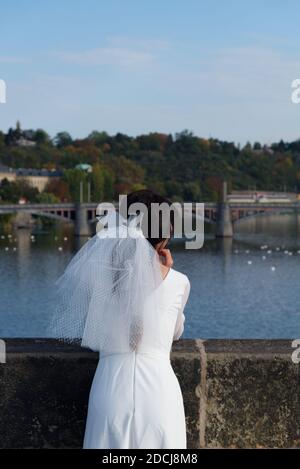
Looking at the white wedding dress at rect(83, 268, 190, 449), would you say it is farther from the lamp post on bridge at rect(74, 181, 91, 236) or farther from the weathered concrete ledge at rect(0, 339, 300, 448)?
the lamp post on bridge at rect(74, 181, 91, 236)

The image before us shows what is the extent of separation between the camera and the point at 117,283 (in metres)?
3.53

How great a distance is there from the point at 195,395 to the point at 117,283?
0.93 metres

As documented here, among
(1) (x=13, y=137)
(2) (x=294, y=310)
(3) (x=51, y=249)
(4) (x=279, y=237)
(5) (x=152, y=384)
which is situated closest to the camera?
(5) (x=152, y=384)

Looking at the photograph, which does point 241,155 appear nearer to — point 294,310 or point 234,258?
point 234,258

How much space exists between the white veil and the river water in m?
21.3

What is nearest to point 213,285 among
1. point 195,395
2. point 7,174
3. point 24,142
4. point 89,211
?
point 195,395

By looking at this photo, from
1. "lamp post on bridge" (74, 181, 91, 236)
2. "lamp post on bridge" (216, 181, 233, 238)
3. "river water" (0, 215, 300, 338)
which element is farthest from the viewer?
"lamp post on bridge" (216, 181, 233, 238)

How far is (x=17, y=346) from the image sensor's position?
4.29 m

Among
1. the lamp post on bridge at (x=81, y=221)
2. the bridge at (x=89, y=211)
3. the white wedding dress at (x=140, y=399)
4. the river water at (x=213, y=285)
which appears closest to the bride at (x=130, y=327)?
the white wedding dress at (x=140, y=399)

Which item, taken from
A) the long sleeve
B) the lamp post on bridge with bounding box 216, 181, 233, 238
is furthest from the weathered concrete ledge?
the lamp post on bridge with bounding box 216, 181, 233, 238

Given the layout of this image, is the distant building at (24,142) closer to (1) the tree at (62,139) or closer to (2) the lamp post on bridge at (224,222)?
(1) the tree at (62,139)

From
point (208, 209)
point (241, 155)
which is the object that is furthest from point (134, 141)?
point (208, 209)

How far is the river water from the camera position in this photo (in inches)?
1061
